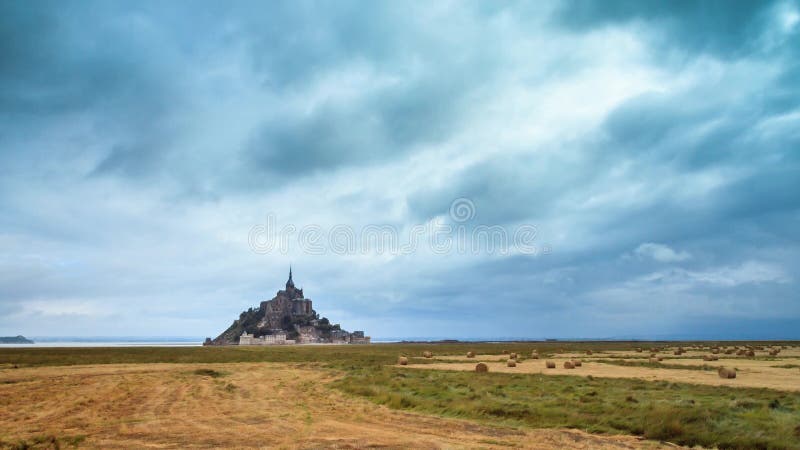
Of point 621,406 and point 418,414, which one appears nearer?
point 621,406

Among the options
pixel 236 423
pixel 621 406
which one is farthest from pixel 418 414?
pixel 621 406

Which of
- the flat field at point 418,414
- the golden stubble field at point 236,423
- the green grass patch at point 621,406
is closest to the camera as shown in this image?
the golden stubble field at point 236,423

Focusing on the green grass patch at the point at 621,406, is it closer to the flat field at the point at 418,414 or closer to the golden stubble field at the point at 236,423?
the flat field at the point at 418,414

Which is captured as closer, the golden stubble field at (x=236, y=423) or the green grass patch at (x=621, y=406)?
the golden stubble field at (x=236, y=423)

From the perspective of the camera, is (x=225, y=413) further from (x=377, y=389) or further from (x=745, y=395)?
(x=745, y=395)

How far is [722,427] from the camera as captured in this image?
15148 mm

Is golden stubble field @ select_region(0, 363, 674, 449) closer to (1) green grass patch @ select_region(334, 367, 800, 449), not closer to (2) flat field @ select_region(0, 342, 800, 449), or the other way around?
(2) flat field @ select_region(0, 342, 800, 449)

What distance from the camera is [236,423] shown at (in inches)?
676

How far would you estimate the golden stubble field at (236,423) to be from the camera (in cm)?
1406

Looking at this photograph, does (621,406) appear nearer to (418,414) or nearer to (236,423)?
(418,414)

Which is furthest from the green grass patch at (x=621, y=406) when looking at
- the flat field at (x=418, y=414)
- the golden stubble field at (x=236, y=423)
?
the golden stubble field at (x=236, y=423)

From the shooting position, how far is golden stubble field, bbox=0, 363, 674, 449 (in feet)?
46.1

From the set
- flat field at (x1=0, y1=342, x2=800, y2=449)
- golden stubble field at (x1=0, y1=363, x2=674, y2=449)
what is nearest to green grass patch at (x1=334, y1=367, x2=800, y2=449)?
flat field at (x1=0, y1=342, x2=800, y2=449)

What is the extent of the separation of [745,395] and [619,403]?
6.15 m
